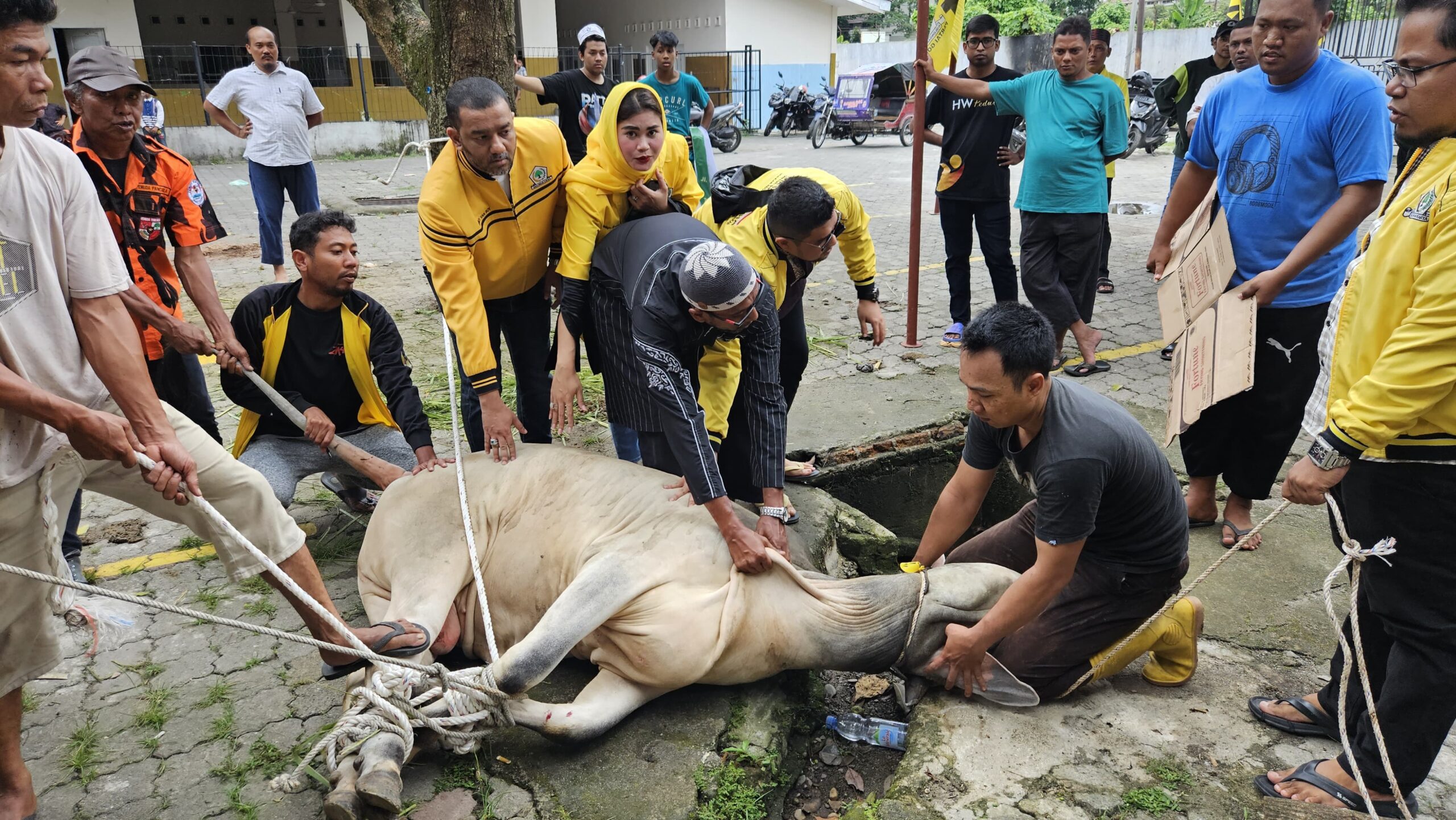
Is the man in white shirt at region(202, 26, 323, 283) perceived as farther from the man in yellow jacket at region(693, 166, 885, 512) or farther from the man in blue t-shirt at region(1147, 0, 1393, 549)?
the man in blue t-shirt at region(1147, 0, 1393, 549)

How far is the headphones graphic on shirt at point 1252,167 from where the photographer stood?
3848 millimetres

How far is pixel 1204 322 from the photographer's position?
401cm

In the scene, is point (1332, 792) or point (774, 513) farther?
point (774, 513)

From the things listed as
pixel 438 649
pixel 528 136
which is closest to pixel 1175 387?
pixel 528 136

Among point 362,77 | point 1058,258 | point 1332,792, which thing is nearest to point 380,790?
point 1332,792

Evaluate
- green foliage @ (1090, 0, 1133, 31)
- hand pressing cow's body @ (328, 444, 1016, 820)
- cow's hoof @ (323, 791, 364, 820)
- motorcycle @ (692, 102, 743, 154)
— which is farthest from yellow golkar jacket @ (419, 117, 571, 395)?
green foliage @ (1090, 0, 1133, 31)

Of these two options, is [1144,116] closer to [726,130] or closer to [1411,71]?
[726,130]

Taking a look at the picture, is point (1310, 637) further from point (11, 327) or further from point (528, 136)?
point (11, 327)

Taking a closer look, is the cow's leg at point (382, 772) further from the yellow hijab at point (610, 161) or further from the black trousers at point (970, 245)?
the black trousers at point (970, 245)

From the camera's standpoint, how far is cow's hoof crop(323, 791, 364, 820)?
98.3 inches

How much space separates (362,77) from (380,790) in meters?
19.3

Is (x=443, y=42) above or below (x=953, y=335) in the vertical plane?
above

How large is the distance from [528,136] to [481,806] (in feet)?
8.13

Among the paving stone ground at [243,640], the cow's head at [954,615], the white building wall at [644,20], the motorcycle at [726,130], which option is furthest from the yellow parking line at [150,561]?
the white building wall at [644,20]
